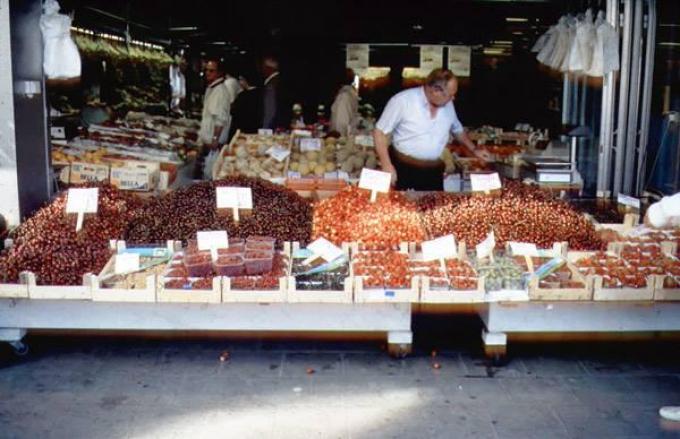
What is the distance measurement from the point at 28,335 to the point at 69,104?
220 inches

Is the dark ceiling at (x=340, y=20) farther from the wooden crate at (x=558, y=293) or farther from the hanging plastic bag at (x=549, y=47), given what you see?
the wooden crate at (x=558, y=293)

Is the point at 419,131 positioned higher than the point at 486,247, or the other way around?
the point at 419,131

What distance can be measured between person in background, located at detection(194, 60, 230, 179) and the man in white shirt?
10.2 feet

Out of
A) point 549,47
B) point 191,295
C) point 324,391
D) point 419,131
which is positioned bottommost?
point 324,391

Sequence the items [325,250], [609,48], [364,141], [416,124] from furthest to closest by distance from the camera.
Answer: [364,141] < [609,48] < [416,124] < [325,250]

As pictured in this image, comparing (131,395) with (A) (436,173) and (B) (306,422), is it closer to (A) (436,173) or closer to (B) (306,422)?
(B) (306,422)

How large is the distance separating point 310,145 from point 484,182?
9.91 ft

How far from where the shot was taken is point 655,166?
9977 mm

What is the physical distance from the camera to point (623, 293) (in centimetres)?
460

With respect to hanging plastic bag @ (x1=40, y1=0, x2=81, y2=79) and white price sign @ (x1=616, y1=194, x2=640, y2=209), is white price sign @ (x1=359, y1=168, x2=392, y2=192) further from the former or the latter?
hanging plastic bag @ (x1=40, y1=0, x2=81, y2=79)

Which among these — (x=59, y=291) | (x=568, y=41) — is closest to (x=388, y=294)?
(x=59, y=291)

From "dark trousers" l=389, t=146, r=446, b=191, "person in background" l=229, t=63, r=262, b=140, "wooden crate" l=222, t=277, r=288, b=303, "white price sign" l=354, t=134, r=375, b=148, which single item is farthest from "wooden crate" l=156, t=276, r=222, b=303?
"person in background" l=229, t=63, r=262, b=140

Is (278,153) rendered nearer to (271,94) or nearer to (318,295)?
(271,94)

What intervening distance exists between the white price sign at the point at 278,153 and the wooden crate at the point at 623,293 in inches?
160
